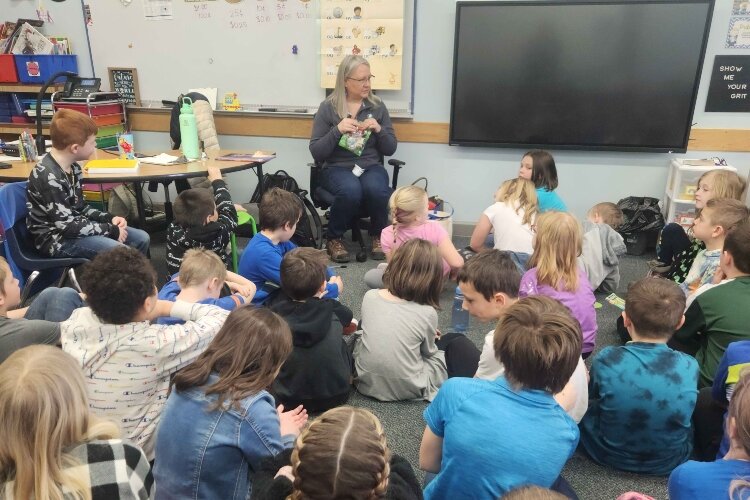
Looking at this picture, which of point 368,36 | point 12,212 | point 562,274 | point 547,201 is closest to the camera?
point 562,274

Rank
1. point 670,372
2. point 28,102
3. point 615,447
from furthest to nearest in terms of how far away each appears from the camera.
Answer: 1. point 28,102
2. point 615,447
3. point 670,372

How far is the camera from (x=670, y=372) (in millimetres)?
1676

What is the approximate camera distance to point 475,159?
4.39 m

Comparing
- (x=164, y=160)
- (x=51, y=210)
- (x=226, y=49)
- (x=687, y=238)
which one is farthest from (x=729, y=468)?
(x=226, y=49)

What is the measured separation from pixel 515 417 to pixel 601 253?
228cm

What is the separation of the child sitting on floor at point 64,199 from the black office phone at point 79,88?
1971 millimetres

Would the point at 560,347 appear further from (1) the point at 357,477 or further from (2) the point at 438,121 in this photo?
(2) the point at 438,121

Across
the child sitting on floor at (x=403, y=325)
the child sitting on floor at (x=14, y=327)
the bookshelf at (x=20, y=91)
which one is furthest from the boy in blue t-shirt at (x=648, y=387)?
Answer: the bookshelf at (x=20, y=91)

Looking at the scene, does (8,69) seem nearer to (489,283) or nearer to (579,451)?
(489,283)

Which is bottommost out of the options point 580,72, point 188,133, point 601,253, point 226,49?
point 601,253

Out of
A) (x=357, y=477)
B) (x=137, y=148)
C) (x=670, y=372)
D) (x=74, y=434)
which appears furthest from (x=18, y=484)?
(x=137, y=148)

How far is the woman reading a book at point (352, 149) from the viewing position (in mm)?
3865

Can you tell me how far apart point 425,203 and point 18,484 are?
2.29m

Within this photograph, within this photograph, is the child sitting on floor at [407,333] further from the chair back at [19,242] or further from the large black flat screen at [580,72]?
the large black flat screen at [580,72]
